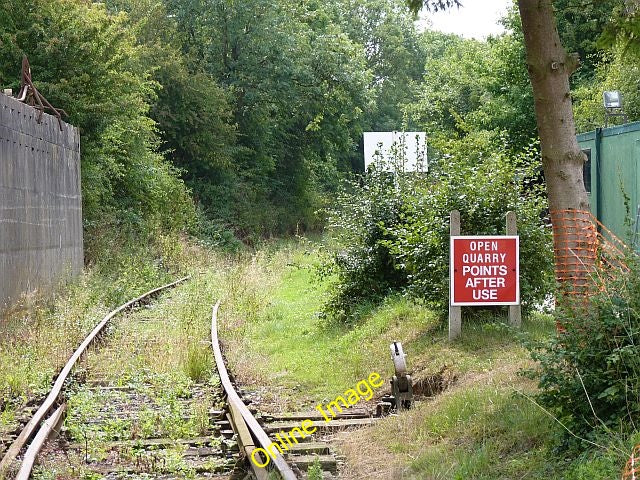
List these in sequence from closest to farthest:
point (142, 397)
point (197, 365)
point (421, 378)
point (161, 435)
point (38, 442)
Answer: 1. point (38, 442)
2. point (161, 435)
3. point (421, 378)
4. point (142, 397)
5. point (197, 365)

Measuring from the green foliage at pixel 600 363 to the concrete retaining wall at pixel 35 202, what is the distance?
10.3 m

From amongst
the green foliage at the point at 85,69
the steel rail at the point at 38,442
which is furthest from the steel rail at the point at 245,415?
the green foliage at the point at 85,69

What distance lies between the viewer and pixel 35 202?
17.1m

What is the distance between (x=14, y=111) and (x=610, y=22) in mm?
10580

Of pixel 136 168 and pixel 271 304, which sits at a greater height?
pixel 136 168

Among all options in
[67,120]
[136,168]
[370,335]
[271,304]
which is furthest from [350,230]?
[136,168]

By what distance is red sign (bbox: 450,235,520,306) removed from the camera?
10406 mm

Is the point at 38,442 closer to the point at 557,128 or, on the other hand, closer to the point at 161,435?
the point at 161,435

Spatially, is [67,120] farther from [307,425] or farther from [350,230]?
[307,425]

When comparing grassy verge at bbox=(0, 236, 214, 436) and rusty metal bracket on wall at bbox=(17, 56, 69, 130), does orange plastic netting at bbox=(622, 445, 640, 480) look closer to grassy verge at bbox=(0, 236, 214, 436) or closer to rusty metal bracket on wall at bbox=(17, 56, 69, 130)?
grassy verge at bbox=(0, 236, 214, 436)

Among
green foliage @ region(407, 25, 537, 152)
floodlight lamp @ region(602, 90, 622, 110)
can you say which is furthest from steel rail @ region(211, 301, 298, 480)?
green foliage @ region(407, 25, 537, 152)

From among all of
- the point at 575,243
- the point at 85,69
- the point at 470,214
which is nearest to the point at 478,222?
the point at 470,214

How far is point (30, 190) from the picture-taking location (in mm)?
16703

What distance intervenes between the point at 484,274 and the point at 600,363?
172 inches
